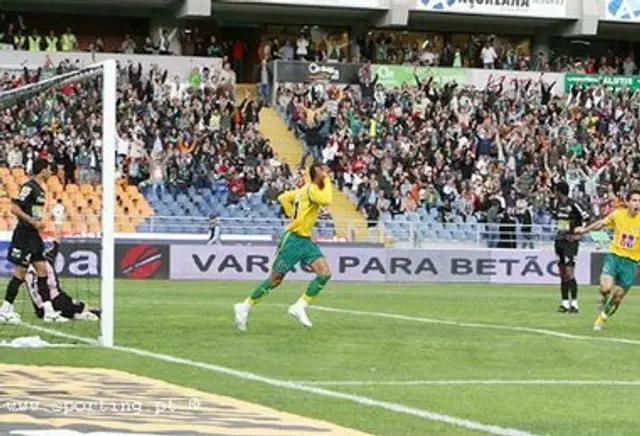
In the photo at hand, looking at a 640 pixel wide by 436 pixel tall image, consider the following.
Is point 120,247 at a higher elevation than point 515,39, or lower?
lower

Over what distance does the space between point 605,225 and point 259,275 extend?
57.3 ft

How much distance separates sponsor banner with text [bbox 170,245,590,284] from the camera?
38.5 meters

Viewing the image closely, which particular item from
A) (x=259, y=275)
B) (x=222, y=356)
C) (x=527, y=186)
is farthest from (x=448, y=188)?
(x=222, y=356)

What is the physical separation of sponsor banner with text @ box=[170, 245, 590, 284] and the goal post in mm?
20296

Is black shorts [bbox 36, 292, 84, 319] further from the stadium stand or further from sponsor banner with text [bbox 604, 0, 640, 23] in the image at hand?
sponsor banner with text [bbox 604, 0, 640, 23]

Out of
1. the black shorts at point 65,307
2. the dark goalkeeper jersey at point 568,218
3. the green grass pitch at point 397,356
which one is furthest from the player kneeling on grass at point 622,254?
the black shorts at point 65,307

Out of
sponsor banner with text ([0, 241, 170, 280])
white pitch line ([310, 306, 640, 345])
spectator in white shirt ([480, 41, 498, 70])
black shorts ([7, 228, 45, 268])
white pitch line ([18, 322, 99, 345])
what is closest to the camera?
white pitch line ([18, 322, 99, 345])

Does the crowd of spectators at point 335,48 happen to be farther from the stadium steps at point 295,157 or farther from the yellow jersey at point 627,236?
the yellow jersey at point 627,236

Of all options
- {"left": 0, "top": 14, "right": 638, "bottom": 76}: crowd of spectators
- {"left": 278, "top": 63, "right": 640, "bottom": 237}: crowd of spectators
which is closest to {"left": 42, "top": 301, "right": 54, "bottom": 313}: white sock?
{"left": 278, "top": 63, "right": 640, "bottom": 237}: crowd of spectators

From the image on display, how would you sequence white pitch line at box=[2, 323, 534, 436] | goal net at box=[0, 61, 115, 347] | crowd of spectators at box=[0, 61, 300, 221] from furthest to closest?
crowd of spectators at box=[0, 61, 300, 221] → goal net at box=[0, 61, 115, 347] → white pitch line at box=[2, 323, 534, 436]

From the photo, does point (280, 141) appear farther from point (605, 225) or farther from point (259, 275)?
point (605, 225)

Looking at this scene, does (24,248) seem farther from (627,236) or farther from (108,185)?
(627,236)

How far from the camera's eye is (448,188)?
45.8 m

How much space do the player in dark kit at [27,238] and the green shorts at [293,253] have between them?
2929 millimetres
